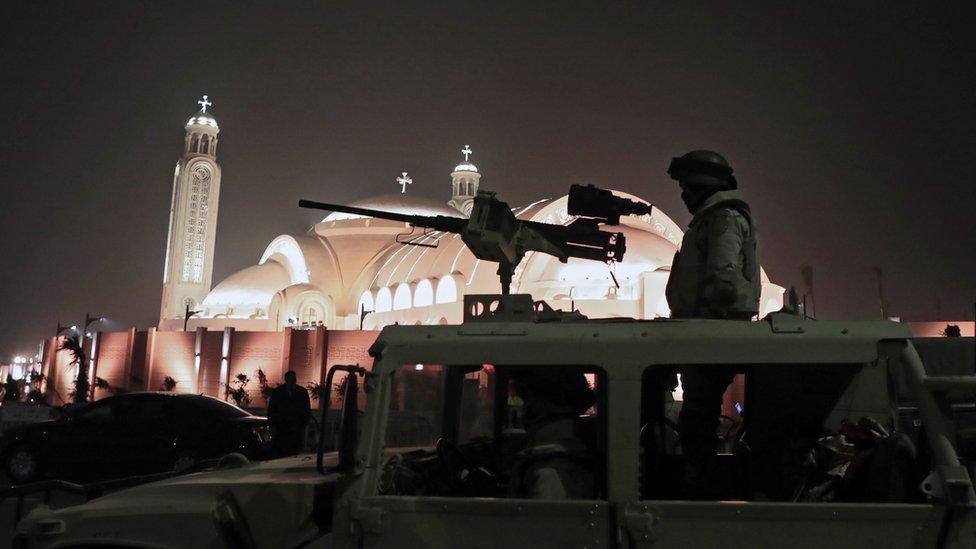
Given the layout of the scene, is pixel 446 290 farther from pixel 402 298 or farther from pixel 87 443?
pixel 87 443

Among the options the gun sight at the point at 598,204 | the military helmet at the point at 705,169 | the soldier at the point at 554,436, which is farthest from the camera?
the gun sight at the point at 598,204

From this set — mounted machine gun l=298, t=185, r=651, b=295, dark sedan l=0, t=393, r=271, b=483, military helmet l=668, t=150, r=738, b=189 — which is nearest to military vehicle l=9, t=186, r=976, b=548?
military helmet l=668, t=150, r=738, b=189

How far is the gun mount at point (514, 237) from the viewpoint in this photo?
228 inches

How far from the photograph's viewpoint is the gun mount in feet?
19.0

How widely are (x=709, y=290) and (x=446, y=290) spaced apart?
32839 millimetres

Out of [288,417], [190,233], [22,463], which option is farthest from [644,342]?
[190,233]

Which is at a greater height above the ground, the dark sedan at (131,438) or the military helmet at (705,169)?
the military helmet at (705,169)

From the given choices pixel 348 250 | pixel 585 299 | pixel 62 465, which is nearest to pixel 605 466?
pixel 62 465

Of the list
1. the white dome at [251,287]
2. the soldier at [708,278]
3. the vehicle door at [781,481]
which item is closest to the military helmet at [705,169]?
the soldier at [708,278]

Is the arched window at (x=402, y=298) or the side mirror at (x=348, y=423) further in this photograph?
the arched window at (x=402, y=298)

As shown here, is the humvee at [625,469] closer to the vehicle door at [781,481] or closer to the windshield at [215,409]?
the vehicle door at [781,481]

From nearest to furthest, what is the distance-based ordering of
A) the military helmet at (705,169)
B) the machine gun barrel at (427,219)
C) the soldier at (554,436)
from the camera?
the soldier at (554,436)
the military helmet at (705,169)
the machine gun barrel at (427,219)

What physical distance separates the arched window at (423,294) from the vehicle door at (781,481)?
33.4 meters


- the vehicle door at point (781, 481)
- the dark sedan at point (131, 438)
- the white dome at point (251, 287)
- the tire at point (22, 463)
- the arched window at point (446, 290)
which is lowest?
the tire at point (22, 463)
